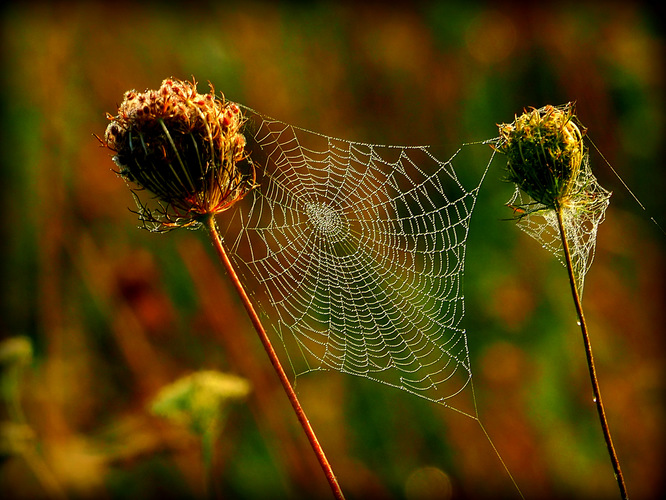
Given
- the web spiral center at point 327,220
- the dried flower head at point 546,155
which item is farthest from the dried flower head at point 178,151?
the web spiral center at point 327,220

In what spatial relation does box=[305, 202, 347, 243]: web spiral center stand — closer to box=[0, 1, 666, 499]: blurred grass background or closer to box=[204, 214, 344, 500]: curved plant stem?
box=[0, 1, 666, 499]: blurred grass background

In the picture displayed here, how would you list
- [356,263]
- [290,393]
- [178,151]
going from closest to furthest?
[290,393]
[178,151]
[356,263]

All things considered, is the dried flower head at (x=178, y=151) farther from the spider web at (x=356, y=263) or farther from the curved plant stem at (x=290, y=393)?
the spider web at (x=356, y=263)

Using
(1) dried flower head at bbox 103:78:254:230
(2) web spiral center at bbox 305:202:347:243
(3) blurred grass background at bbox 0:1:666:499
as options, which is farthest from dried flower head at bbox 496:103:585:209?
(3) blurred grass background at bbox 0:1:666:499

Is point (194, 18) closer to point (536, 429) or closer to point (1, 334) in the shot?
point (1, 334)

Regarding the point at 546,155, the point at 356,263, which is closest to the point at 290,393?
the point at 546,155

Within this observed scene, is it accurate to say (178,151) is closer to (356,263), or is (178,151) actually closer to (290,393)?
(290,393)
